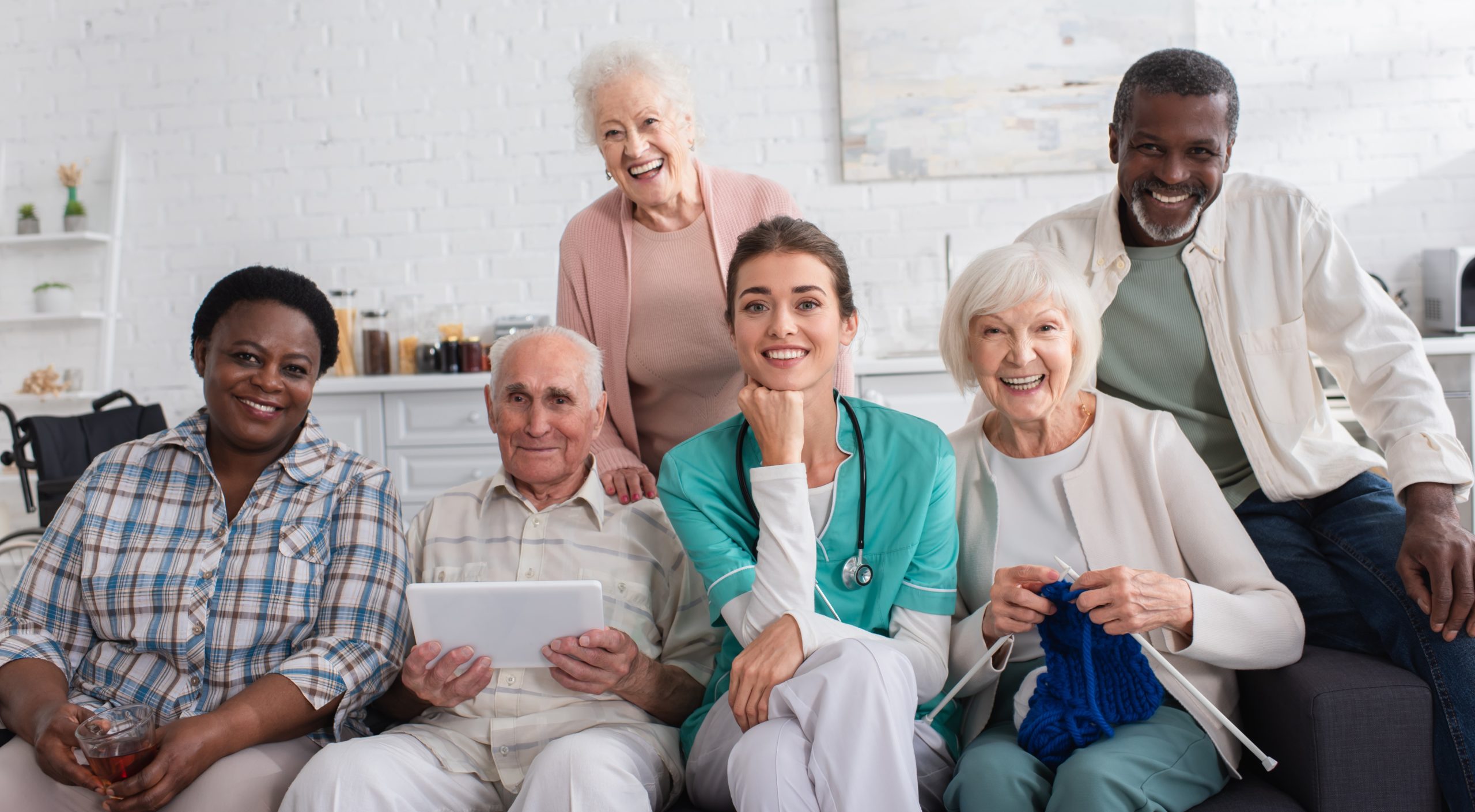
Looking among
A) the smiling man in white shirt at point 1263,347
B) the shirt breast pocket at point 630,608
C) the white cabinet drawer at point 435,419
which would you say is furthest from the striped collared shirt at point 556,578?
the white cabinet drawer at point 435,419

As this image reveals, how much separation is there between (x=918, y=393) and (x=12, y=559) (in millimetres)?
3595

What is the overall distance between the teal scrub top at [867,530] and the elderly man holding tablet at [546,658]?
11 centimetres

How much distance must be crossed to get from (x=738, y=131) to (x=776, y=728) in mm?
3474

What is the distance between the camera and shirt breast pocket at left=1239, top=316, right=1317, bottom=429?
6.35 ft

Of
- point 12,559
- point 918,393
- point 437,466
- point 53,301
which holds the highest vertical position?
point 53,301

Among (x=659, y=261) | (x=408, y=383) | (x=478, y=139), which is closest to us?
(x=659, y=261)

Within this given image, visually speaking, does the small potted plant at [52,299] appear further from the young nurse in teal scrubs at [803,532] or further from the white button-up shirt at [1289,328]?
the white button-up shirt at [1289,328]

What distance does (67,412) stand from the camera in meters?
4.84

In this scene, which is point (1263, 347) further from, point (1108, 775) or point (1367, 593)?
point (1108, 775)

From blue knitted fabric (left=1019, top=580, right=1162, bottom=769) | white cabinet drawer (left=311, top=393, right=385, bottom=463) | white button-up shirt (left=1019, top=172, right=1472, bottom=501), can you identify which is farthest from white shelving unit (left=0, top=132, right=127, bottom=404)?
blue knitted fabric (left=1019, top=580, right=1162, bottom=769)

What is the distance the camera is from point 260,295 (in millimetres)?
1809

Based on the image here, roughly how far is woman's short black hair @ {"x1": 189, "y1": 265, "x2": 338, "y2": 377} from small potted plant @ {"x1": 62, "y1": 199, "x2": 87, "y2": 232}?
3.51 m

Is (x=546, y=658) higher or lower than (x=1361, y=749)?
higher

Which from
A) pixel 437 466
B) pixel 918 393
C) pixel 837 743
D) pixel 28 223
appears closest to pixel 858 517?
pixel 837 743
